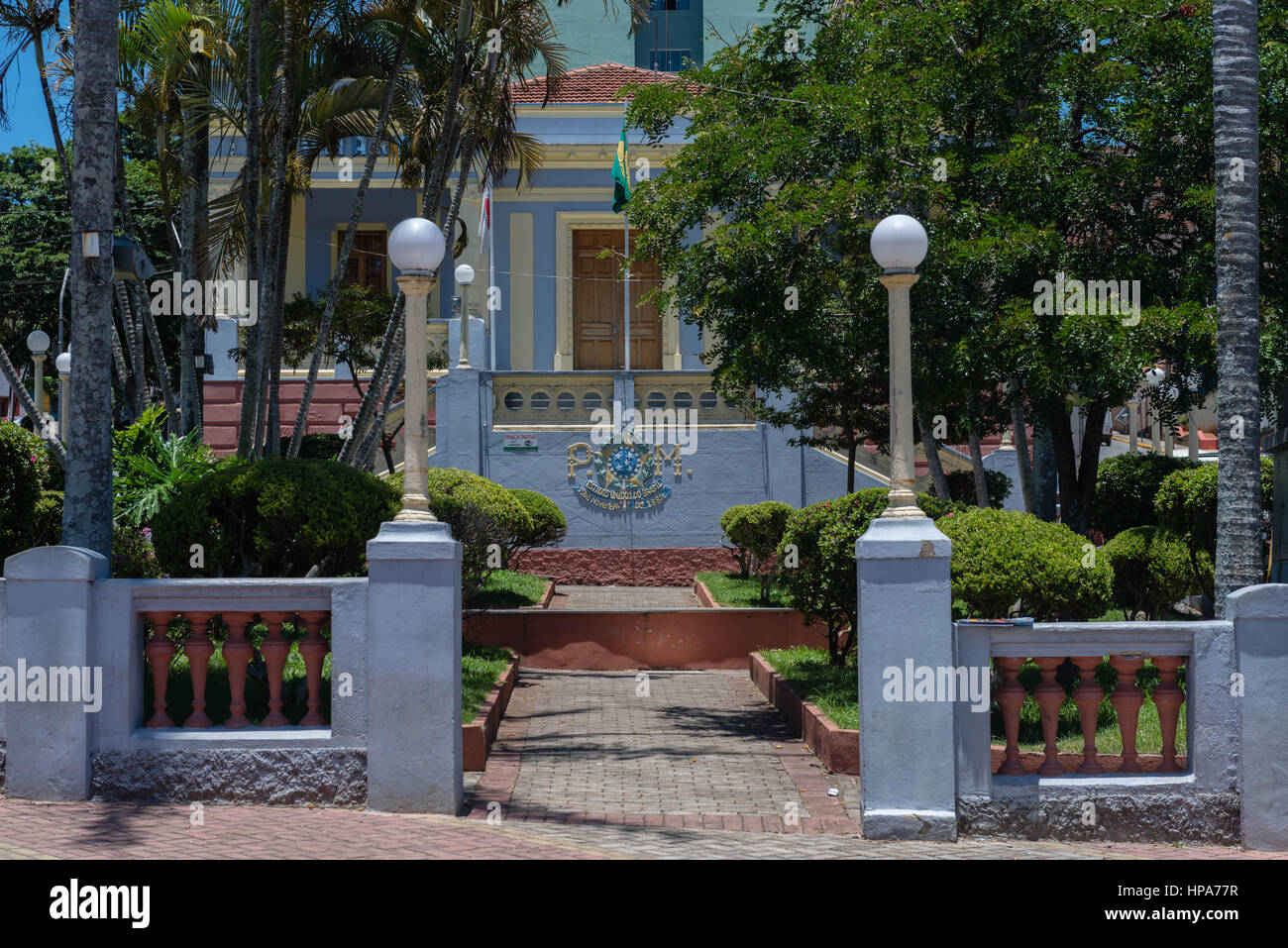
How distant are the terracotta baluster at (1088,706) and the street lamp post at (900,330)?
51.9 inches

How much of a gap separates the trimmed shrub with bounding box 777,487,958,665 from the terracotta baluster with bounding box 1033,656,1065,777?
300cm

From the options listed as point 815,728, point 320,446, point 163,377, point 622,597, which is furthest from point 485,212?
point 815,728

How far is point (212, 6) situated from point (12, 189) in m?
21.9

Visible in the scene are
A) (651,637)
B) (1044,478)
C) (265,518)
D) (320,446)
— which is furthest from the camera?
(320,446)

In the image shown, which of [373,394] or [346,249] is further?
[373,394]

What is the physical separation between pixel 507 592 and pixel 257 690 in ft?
22.8

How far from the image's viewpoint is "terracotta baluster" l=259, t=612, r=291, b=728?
26.1 ft

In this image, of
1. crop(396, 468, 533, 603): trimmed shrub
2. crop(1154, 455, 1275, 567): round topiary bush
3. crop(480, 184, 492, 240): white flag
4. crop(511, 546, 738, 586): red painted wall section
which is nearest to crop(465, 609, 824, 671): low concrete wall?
crop(396, 468, 533, 603): trimmed shrub

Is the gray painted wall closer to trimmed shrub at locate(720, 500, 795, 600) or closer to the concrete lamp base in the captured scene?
trimmed shrub at locate(720, 500, 795, 600)

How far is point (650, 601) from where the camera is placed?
60.9 ft

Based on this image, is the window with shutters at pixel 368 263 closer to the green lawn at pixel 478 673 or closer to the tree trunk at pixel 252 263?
the green lawn at pixel 478 673

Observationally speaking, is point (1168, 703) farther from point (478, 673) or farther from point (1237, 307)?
point (478, 673)

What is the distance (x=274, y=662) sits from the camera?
796 cm

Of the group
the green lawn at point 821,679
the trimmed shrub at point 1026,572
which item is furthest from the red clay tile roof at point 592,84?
the trimmed shrub at point 1026,572
